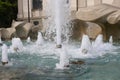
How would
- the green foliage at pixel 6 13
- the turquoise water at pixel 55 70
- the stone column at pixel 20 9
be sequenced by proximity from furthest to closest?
the stone column at pixel 20 9 → the green foliage at pixel 6 13 → the turquoise water at pixel 55 70

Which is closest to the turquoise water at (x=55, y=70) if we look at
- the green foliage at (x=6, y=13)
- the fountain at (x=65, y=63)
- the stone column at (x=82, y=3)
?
the fountain at (x=65, y=63)

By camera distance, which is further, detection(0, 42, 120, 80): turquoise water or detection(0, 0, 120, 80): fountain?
detection(0, 0, 120, 80): fountain

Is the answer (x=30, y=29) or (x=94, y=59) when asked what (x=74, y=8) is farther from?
(x=94, y=59)

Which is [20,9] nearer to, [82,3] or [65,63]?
[82,3]

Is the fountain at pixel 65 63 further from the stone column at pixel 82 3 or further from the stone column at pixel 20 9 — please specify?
the stone column at pixel 20 9

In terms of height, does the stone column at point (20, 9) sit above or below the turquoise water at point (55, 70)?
above

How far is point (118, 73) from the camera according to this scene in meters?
9.87

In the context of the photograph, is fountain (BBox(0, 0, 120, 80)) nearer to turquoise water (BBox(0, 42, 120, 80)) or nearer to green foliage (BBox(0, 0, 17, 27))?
turquoise water (BBox(0, 42, 120, 80))

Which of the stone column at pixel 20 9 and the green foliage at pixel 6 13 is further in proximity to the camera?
the stone column at pixel 20 9

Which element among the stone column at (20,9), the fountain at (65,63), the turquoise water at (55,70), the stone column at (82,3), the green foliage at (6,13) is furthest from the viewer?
the stone column at (20,9)

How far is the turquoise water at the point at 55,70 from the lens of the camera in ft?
31.0

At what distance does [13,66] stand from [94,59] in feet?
9.29

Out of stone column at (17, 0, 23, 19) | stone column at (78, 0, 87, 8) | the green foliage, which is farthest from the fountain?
stone column at (17, 0, 23, 19)

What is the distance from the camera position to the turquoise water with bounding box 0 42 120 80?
9.46 m
